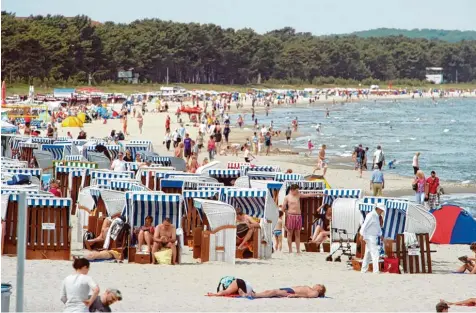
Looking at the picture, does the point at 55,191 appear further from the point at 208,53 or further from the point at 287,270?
the point at 208,53

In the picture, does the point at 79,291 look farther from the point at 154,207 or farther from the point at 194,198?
the point at 194,198

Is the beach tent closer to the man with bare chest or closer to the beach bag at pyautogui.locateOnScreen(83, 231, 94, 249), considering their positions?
the man with bare chest

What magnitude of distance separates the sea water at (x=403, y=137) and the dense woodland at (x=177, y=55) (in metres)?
23.1

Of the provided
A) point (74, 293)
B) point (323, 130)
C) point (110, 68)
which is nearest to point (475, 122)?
point (323, 130)

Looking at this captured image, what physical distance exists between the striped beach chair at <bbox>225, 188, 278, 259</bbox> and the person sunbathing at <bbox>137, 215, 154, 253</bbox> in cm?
178

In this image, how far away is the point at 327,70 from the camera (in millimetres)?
177125

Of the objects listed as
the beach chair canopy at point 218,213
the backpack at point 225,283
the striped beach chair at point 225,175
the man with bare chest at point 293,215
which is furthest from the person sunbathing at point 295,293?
the striped beach chair at point 225,175

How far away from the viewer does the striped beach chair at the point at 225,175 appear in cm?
2064

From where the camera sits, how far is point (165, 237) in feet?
48.6

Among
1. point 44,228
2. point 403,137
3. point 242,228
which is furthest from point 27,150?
point 403,137

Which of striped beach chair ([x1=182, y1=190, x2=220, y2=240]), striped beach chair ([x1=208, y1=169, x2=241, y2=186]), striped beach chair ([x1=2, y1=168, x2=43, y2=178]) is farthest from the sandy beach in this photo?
striped beach chair ([x1=2, y1=168, x2=43, y2=178])

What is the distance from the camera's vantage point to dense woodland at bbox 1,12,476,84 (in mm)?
98812

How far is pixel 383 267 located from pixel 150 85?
4186 inches

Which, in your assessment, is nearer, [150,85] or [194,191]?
[194,191]
